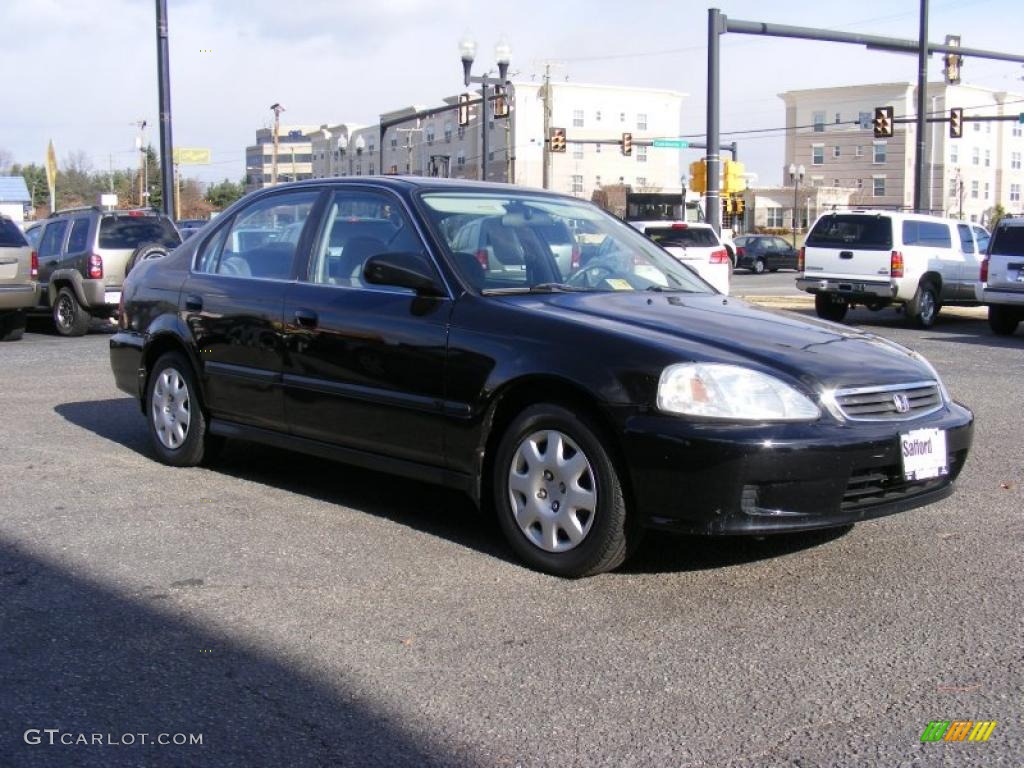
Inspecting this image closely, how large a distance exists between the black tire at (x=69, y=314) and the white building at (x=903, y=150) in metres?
68.9

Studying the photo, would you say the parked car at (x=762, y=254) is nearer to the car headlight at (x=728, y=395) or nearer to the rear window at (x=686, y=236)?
the rear window at (x=686, y=236)

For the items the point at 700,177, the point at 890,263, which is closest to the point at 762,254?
the point at 700,177

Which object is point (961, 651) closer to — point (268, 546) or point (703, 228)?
point (268, 546)

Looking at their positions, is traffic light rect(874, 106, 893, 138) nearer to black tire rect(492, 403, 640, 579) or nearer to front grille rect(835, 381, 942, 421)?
front grille rect(835, 381, 942, 421)

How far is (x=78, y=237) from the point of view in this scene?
15578 mm

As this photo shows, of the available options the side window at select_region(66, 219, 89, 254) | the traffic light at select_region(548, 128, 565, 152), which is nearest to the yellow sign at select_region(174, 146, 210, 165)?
the traffic light at select_region(548, 128, 565, 152)

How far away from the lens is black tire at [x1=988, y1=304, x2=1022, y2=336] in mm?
15914

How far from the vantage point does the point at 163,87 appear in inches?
750

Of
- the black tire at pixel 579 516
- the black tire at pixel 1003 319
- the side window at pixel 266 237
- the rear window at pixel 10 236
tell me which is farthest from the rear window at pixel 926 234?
the black tire at pixel 579 516

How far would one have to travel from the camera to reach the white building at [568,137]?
240 feet

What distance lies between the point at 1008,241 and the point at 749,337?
494 inches

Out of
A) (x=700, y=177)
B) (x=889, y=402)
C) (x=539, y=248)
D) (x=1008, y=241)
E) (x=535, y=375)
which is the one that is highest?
(x=700, y=177)

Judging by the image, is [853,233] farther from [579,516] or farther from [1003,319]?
[579,516]

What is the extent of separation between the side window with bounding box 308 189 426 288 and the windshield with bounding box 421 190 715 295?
17 centimetres
